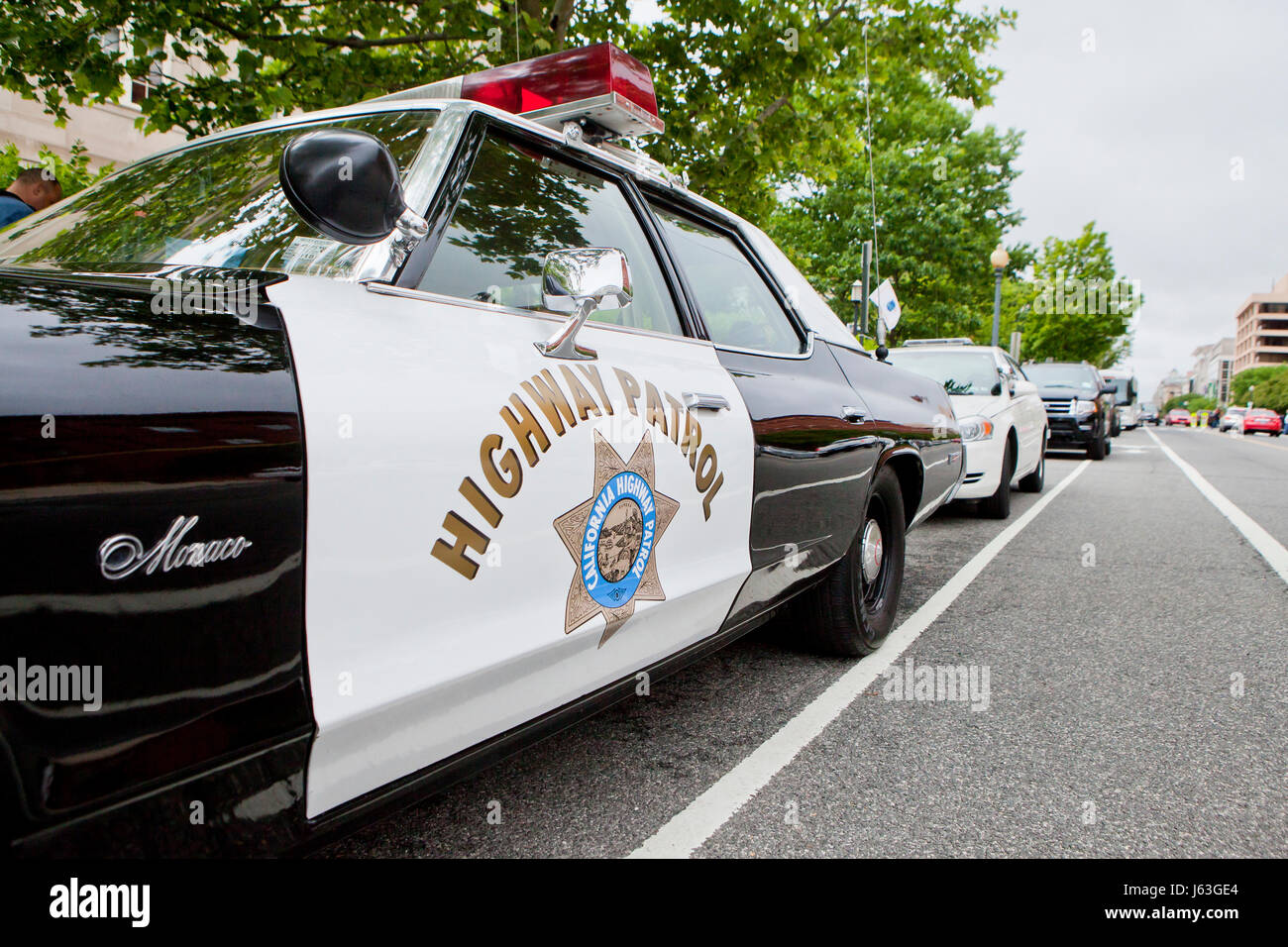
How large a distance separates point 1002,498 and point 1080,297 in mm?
38483

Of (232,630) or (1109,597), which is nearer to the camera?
(232,630)

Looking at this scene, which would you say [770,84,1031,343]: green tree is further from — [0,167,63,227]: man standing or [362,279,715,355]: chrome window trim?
[362,279,715,355]: chrome window trim

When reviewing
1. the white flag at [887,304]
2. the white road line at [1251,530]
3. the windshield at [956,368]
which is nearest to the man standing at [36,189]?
the windshield at [956,368]

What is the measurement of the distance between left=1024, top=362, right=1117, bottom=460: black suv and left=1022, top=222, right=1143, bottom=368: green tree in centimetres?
2607

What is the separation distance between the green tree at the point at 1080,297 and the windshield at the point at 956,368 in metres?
34.7

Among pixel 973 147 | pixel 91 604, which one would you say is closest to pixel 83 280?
pixel 91 604

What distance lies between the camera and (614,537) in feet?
6.43

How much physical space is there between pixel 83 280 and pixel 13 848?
2.62 ft

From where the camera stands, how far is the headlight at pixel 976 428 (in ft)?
24.0

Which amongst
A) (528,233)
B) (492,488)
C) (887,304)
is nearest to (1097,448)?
(887,304)

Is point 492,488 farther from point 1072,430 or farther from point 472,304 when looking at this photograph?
point 1072,430
